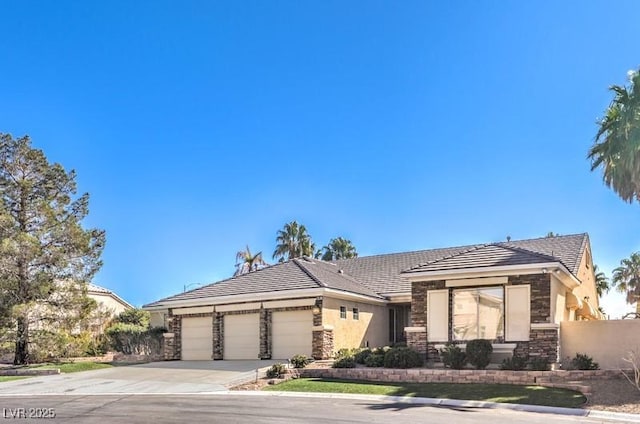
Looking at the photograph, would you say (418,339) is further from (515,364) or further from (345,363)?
(515,364)

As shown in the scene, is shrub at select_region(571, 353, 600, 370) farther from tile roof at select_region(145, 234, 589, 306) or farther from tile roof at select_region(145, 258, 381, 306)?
tile roof at select_region(145, 258, 381, 306)

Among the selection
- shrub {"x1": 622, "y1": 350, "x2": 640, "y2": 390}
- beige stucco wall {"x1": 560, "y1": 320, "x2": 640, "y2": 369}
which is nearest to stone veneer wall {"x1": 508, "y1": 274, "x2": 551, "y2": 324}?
beige stucco wall {"x1": 560, "y1": 320, "x2": 640, "y2": 369}

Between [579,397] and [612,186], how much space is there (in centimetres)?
1042

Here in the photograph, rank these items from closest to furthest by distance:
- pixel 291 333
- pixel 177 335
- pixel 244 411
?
pixel 244 411 < pixel 291 333 < pixel 177 335

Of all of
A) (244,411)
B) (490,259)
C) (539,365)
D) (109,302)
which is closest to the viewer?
(244,411)

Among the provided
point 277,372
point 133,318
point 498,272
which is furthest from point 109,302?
point 498,272

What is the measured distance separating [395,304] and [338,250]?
2347cm

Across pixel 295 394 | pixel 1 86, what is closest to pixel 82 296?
pixel 1 86

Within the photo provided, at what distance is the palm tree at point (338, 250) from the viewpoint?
5078 centimetres

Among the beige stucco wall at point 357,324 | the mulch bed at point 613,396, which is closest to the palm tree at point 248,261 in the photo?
the beige stucco wall at point 357,324

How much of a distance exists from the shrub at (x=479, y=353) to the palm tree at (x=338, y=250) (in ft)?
105

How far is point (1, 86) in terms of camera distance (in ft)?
58.3

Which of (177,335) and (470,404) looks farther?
(177,335)

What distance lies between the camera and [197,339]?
26.6m
